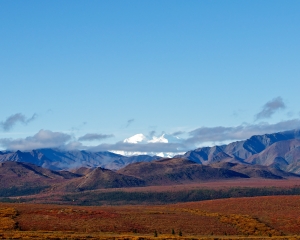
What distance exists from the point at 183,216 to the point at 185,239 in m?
31.8

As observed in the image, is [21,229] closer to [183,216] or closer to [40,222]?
[40,222]

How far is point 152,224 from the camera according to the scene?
91625 millimetres

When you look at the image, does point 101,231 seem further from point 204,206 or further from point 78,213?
point 204,206

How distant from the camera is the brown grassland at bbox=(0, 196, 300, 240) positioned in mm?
78938

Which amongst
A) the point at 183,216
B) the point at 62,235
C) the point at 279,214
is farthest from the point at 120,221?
the point at 279,214

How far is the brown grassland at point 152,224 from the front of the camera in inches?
3108

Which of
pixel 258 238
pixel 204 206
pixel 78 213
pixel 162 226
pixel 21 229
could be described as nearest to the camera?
pixel 258 238

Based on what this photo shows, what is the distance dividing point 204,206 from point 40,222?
153 ft

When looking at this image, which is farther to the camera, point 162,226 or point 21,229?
point 162,226

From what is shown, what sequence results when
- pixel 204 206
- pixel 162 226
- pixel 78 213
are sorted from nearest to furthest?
pixel 162 226 < pixel 78 213 < pixel 204 206

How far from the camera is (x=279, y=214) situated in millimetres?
106938

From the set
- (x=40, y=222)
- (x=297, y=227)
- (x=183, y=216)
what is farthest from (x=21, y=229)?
(x=297, y=227)

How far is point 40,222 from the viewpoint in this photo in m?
Answer: 90.2

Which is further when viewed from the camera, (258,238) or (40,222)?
(40,222)
